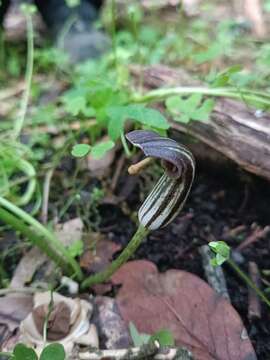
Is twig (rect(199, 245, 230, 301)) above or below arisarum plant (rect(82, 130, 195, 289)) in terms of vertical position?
below

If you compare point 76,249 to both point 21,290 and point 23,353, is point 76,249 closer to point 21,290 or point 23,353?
point 21,290

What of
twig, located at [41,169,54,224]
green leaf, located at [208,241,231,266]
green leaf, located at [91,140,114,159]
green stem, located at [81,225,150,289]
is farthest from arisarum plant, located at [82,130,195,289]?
twig, located at [41,169,54,224]

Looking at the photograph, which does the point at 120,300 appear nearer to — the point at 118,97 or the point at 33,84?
the point at 118,97

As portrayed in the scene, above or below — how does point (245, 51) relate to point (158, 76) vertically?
below

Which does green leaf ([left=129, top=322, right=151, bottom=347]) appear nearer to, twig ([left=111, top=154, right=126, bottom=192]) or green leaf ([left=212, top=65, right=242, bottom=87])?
twig ([left=111, top=154, right=126, bottom=192])

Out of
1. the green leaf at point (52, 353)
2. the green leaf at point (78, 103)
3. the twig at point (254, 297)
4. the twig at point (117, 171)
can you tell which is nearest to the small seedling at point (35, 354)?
the green leaf at point (52, 353)

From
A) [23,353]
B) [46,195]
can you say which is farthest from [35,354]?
[46,195]

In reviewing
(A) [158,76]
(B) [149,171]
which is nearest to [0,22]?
(A) [158,76]
